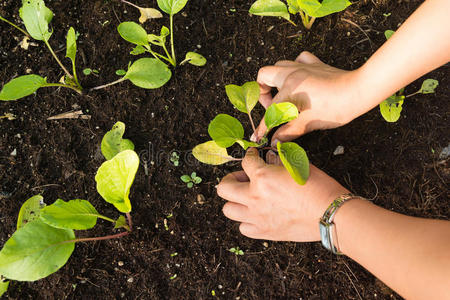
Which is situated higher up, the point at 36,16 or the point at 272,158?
the point at 36,16

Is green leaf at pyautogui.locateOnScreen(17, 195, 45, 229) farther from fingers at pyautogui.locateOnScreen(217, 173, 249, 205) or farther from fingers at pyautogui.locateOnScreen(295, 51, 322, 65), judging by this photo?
fingers at pyautogui.locateOnScreen(295, 51, 322, 65)

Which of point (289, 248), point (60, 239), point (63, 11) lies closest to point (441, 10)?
point (289, 248)

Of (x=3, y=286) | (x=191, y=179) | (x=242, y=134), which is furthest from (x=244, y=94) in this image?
(x=3, y=286)

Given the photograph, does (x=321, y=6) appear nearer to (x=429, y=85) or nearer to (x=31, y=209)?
(x=429, y=85)

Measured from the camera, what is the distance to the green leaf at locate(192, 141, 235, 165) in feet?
3.43

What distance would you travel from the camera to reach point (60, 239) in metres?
0.92

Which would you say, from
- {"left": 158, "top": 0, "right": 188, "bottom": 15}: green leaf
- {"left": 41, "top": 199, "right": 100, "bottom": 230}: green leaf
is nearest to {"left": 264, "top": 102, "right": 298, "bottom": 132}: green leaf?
{"left": 158, "top": 0, "right": 188, "bottom": 15}: green leaf

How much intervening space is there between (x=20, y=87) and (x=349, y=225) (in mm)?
1043

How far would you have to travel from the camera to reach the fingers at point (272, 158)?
100 centimetres

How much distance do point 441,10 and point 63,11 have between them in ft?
4.03

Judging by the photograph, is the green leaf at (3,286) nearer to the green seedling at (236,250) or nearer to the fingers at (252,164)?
the green seedling at (236,250)

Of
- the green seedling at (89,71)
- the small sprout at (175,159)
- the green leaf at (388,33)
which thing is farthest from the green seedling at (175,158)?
the green leaf at (388,33)

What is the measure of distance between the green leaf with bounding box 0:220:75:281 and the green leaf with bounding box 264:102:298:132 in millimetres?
660

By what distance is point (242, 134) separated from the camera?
98cm
